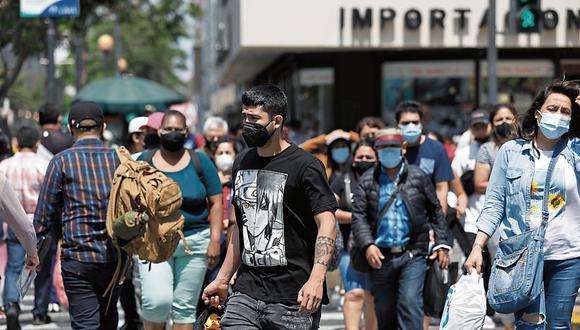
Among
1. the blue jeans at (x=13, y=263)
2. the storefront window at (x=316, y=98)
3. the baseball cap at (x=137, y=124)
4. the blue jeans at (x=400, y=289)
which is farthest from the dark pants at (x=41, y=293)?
the storefront window at (x=316, y=98)

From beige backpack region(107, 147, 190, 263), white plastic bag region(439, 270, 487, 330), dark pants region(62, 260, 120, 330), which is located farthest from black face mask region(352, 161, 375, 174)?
white plastic bag region(439, 270, 487, 330)

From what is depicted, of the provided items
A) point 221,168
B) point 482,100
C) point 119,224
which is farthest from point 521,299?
point 482,100

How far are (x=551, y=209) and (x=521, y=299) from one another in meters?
0.58

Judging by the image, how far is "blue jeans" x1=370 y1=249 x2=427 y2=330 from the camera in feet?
25.8

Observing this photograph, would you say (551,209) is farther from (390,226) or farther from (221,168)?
(221,168)

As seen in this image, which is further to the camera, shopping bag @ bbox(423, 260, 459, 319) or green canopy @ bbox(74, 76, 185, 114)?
green canopy @ bbox(74, 76, 185, 114)

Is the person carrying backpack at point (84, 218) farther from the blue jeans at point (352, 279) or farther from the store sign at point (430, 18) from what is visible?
the store sign at point (430, 18)

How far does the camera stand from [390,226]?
7965mm

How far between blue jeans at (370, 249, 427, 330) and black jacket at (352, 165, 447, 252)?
0.44 feet

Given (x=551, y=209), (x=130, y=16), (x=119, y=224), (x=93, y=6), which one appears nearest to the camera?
(x=551, y=209)

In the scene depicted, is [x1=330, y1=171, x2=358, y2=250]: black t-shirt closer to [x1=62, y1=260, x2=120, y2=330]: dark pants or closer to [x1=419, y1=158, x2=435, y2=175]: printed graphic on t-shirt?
[x1=419, y1=158, x2=435, y2=175]: printed graphic on t-shirt

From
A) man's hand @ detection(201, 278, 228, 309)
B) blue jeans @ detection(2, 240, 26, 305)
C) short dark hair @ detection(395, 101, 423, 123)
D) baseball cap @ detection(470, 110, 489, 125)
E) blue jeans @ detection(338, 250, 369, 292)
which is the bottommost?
blue jeans @ detection(2, 240, 26, 305)

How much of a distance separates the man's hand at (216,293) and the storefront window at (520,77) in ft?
61.6

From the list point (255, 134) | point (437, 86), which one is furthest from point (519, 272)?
point (437, 86)
